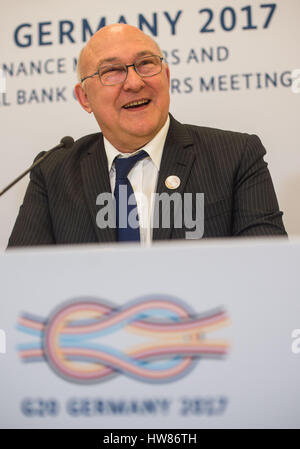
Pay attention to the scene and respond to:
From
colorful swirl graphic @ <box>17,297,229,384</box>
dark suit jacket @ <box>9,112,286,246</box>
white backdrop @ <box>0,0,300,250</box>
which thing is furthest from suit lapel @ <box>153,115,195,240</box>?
colorful swirl graphic @ <box>17,297,229,384</box>

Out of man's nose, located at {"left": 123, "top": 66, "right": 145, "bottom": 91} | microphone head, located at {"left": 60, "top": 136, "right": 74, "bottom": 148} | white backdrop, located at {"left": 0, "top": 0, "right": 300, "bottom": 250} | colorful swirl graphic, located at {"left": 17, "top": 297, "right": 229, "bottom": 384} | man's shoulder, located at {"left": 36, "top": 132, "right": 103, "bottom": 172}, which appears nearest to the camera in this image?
colorful swirl graphic, located at {"left": 17, "top": 297, "right": 229, "bottom": 384}

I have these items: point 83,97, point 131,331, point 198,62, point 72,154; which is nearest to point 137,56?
point 83,97

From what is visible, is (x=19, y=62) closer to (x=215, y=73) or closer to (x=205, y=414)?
(x=215, y=73)

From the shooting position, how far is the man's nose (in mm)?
1707

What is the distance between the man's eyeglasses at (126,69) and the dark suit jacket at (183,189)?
0.68ft

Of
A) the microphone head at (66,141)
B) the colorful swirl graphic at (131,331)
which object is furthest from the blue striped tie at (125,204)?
the colorful swirl graphic at (131,331)

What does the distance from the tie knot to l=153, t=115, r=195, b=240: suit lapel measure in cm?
9

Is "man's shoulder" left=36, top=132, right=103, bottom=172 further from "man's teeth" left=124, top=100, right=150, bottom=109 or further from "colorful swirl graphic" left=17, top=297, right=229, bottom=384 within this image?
"colorful swirl graphic" left=17, top=297, right=229, bottom=384

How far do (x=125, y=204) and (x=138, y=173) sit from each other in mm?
148

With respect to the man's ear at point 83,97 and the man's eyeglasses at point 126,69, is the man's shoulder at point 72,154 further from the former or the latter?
the man's eyeglasses at point 126,69

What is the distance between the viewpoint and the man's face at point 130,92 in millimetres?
1725

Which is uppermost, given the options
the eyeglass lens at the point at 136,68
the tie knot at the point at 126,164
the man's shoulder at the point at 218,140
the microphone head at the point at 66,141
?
the eyeglass lens at the point at 136,68
